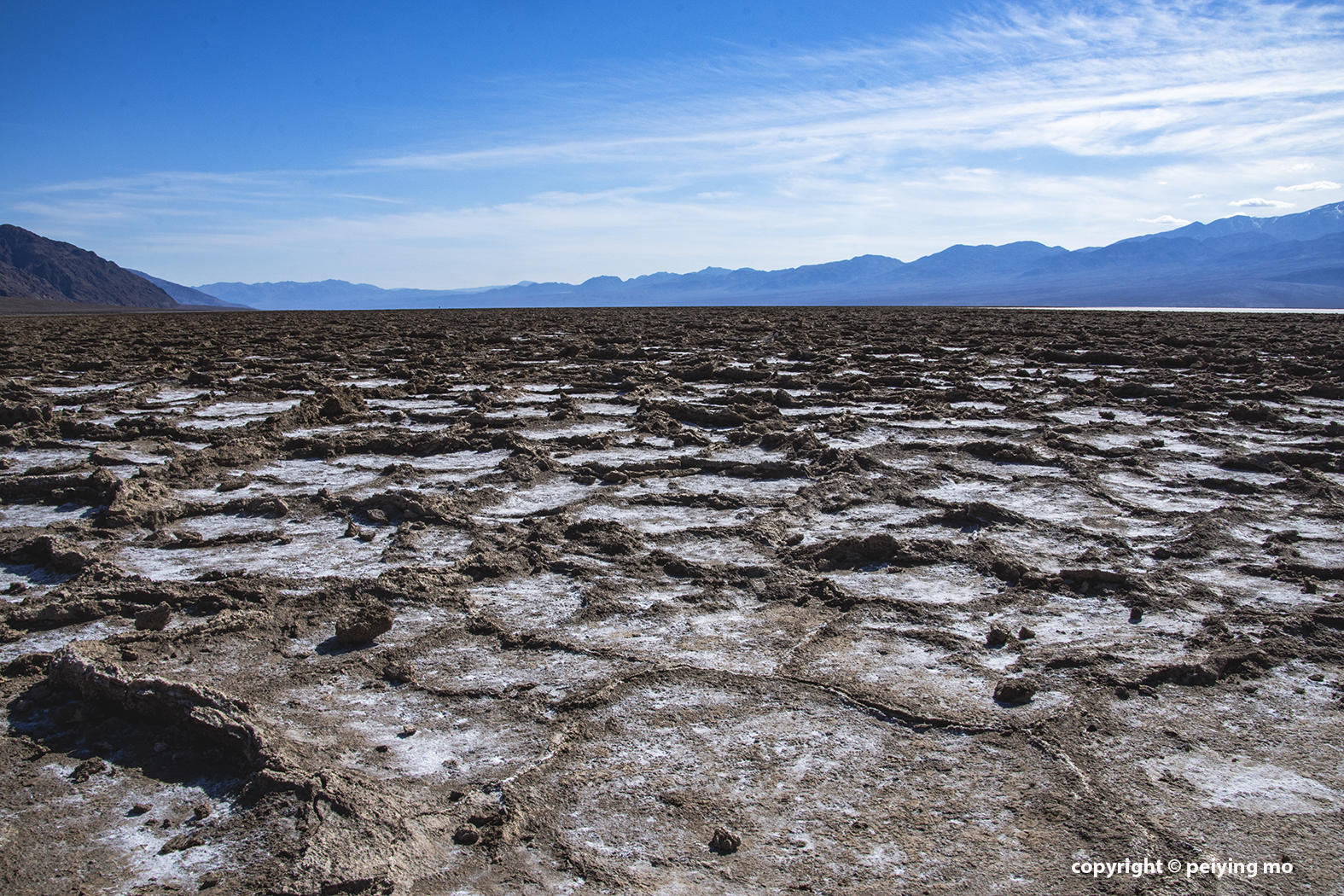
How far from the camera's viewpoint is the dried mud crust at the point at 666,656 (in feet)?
4.52

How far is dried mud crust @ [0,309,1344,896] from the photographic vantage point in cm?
138

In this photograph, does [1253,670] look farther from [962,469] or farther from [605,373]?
[605,373]

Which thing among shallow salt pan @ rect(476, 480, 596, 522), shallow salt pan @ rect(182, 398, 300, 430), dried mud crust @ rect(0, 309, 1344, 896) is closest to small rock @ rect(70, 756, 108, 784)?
dried mud crust @ rect(0, 309, 1344, 896)

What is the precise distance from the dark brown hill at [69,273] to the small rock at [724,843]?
11531 centimetres

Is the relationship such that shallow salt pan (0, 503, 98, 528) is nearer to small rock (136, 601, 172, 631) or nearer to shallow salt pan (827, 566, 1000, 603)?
small rock (136, 601, 172, 631)

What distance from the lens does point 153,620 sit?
7.10 feet

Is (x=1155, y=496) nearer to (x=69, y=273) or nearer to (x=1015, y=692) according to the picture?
(x=1015, y=692)

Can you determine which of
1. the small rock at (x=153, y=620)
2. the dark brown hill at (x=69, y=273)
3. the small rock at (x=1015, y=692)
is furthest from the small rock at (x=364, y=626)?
the dark brown hill at (x=69, y=273)

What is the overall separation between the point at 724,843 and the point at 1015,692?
0.80 meters

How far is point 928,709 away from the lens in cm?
180

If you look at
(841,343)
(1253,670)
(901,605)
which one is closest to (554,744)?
(901,605)

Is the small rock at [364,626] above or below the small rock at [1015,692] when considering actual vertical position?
above

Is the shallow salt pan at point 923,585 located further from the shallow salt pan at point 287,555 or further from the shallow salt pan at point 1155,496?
the shallow salt pan at point 287,555

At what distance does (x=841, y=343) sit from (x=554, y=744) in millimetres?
9077
